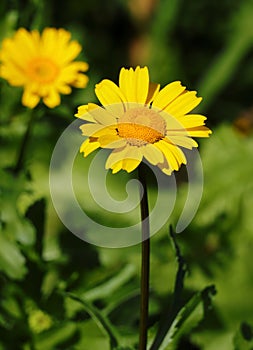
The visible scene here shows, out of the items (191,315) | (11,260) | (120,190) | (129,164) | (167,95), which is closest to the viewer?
(129,164)

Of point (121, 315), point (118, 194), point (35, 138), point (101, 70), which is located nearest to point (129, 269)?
point (121, 315)

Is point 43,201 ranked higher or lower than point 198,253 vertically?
higher

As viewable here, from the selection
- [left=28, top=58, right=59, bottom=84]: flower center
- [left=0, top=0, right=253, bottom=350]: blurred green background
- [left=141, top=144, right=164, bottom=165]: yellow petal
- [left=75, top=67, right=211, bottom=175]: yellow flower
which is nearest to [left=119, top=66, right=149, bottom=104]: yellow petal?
[left=75, top=67, right=211, bottom=175]: yellow flower

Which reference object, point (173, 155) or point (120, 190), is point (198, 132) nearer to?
point (173, 155)

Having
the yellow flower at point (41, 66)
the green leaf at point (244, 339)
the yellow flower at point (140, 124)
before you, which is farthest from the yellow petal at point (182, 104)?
the green leaf at point (244, 339)

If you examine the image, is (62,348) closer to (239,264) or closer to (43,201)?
(43,201)

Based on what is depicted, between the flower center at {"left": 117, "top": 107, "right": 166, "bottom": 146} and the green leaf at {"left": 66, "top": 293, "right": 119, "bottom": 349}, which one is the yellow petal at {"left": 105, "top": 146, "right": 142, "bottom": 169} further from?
the green leaf at {"left": 66, "top": 293, "right": 119, "bottom": 349}

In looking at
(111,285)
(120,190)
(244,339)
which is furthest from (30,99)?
(120,190)
